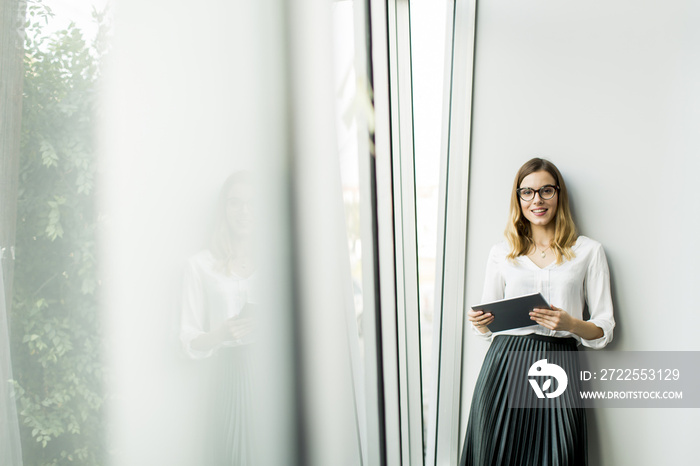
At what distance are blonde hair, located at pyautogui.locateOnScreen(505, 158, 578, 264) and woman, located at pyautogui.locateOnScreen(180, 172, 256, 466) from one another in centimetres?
150

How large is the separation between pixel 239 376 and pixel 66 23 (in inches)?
23.4

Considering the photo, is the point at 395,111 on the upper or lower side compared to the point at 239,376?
upper

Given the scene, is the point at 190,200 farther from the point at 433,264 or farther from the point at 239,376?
the point at 433,264

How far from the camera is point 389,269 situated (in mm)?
2152

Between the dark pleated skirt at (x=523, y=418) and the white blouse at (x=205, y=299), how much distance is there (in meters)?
1.47

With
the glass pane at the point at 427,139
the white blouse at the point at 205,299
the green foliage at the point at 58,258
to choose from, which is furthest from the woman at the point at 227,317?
the glass pane at the point at 427,139

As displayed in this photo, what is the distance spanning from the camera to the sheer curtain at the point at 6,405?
508mm

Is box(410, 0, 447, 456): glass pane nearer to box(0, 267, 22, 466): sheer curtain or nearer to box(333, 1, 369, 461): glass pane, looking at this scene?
box(333, 1, 369, 461): glass pane

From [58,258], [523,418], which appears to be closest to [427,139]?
[523,418]

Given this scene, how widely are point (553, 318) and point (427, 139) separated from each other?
3.55 ft

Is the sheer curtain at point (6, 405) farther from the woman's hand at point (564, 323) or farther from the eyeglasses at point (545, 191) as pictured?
the eyeglasses at point (545, 191)

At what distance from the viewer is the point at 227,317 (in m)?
0.83

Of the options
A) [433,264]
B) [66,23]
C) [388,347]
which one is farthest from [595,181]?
[66,23]
